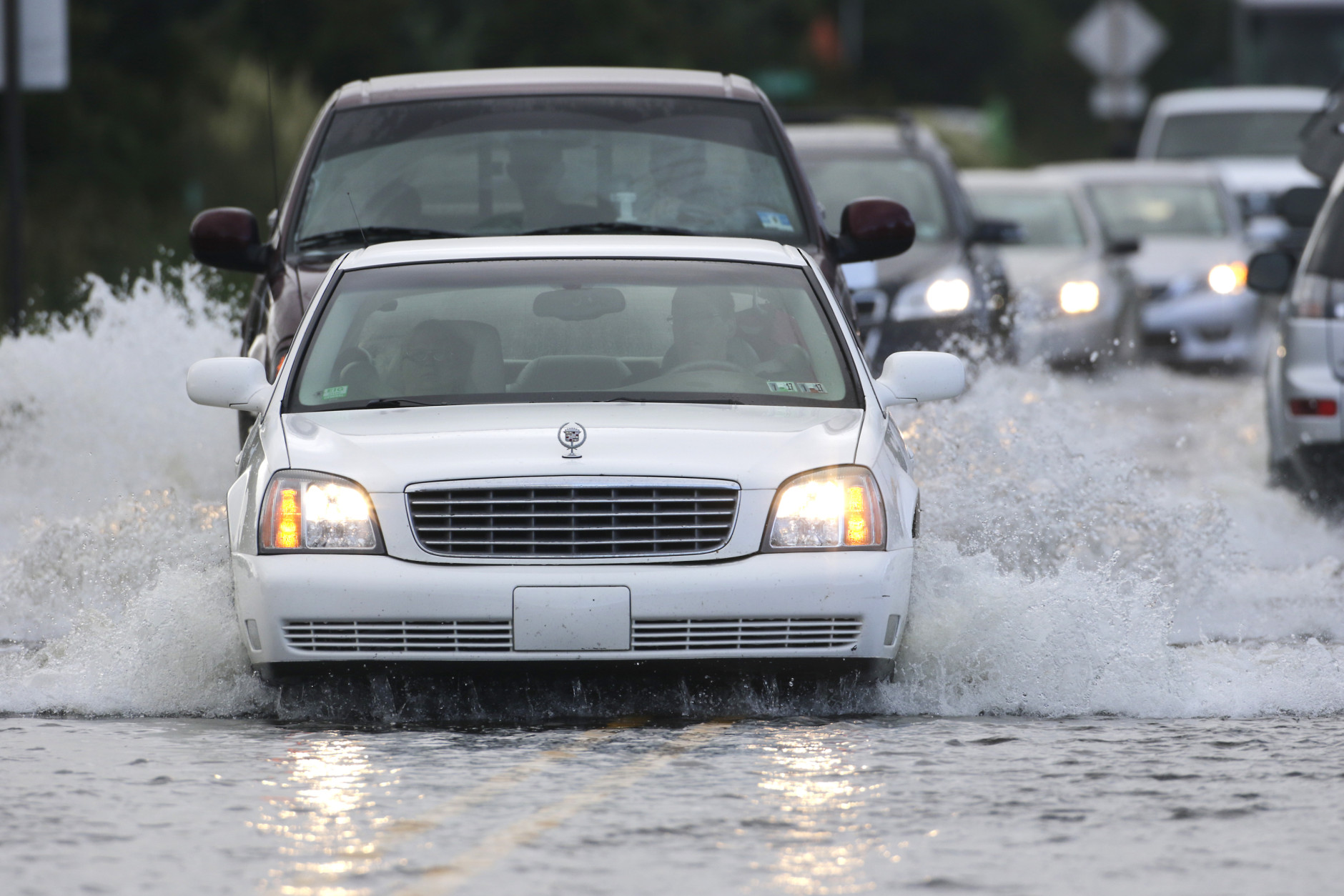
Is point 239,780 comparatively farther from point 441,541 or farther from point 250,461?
point 250,461

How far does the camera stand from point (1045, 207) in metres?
20.0

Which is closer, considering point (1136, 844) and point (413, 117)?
point (1136, 844)

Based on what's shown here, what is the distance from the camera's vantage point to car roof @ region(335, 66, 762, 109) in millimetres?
10617

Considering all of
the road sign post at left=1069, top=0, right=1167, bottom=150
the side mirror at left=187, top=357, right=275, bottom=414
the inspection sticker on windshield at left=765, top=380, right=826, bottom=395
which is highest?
the road sign post at left=1069, top=0, right=1167, bottom=150

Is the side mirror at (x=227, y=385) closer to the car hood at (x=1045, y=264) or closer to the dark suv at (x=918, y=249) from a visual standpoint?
the dark suv at (x=918, y=249)

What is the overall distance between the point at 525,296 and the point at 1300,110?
2080 cm

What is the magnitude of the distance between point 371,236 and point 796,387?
261 centimetres

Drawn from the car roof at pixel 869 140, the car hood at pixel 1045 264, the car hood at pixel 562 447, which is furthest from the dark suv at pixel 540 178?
the car hood at pixel 1045 264

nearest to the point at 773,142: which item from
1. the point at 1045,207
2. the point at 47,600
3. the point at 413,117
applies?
the point at 413,117

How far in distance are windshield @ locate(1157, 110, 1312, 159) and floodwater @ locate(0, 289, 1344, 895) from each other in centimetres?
1660

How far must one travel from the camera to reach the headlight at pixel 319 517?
7.25 m

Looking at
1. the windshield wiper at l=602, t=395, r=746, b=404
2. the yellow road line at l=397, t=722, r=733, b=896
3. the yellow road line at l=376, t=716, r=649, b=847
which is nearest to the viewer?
the yellow road line at l=397, t=722, r=733, b=896

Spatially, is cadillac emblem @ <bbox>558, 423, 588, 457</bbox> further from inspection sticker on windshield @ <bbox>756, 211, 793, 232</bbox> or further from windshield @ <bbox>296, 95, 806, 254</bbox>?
inspection sticker on windshield @ <bbox>756, 211, 793, 232</bbox>

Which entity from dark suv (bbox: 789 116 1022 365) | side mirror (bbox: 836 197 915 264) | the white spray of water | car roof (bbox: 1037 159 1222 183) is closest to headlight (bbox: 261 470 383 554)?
the white spray of water
